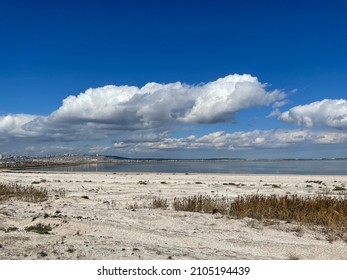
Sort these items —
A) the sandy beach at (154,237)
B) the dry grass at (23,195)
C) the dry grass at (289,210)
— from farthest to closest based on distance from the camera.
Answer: the dry grass at (23,195) < the dry grass at (289,210) < the sandy beach at (154,237)

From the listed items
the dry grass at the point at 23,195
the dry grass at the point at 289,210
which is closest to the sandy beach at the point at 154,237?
the dry grass at the point at 289,210

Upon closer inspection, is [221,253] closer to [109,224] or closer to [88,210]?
Result: [109,224]

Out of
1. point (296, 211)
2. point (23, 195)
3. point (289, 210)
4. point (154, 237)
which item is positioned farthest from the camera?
point (23, 195)

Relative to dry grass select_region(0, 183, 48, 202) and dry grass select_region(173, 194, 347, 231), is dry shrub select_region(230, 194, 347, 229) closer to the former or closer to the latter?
dry grass select_region(173, 194, 347, 231)

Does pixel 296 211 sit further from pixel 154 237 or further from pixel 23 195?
pixel 23 195

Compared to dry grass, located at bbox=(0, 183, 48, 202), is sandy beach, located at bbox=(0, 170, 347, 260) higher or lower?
lower

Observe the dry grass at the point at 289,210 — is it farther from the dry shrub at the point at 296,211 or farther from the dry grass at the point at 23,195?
the dry grass at the point at 23,195

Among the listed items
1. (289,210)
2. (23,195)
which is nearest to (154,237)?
(289,210)

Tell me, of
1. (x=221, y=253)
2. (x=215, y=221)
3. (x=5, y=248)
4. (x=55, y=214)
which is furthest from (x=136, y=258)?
(x=55, y=214)

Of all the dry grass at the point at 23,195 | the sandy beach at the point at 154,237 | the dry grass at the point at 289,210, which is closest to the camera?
the sandy beach at the point at 154,237

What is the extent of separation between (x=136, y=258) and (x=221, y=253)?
77.2 inches

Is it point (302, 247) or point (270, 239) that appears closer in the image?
point (302, 247)

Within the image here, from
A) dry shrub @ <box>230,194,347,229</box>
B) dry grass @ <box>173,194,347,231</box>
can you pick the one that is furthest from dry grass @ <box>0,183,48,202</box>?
dry shrub @ <box>230,194,347,229</box>

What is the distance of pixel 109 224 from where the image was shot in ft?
38.0
